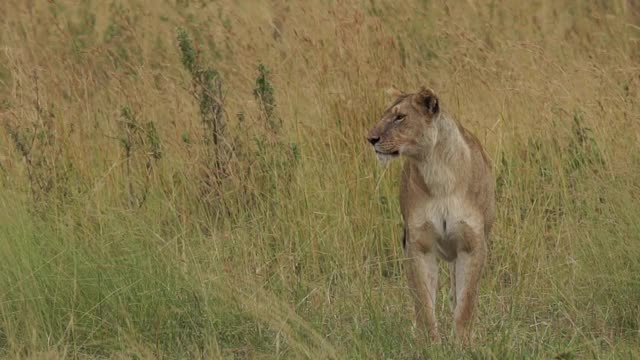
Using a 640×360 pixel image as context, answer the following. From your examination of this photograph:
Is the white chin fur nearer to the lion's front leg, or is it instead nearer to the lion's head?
the lion's head

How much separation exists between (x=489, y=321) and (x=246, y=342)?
1094mm

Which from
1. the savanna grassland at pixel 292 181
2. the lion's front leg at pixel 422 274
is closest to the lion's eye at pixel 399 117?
the lion's front leg at pixel 422 274

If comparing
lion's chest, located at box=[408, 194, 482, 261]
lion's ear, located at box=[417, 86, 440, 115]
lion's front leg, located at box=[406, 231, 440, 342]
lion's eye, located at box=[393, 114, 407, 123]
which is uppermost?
lion's ear, located at box=[417, 86, 440, 115]

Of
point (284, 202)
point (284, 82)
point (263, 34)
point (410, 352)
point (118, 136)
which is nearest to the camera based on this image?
point (410, 352)

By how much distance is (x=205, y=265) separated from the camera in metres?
5.75

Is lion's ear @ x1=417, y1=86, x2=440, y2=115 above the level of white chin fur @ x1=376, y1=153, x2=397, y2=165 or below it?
above

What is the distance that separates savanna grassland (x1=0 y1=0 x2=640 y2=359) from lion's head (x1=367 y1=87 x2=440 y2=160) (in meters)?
0.60

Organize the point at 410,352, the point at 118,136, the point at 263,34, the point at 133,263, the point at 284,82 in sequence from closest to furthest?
the point at 410,352 → the point at 133,263 → the point at 118,136 → the point at 284,82 → the point at 263,34

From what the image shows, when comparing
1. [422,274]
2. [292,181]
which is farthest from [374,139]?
[292,181]

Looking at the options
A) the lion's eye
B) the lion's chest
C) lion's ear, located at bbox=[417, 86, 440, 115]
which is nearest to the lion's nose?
the lion's eye

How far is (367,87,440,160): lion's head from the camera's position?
5.47 m

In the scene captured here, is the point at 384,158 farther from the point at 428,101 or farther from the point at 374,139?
the point at 428,101

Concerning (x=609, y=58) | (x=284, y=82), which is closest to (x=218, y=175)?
(x=284, y=82)

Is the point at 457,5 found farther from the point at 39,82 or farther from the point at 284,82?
Answer: the point at 39,82
